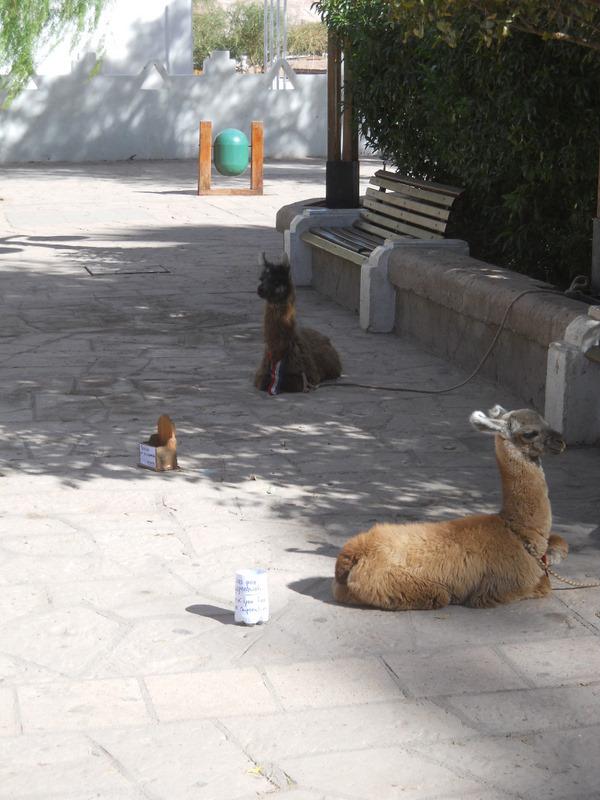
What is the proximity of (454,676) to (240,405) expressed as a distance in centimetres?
390

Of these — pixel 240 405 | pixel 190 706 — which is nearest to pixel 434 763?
pixel 190 706

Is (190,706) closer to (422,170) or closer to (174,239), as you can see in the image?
(422,170)

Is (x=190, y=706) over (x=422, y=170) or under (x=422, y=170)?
under

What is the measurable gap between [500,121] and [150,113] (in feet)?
71.1

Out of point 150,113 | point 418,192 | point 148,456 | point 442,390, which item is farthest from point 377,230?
point 150,113

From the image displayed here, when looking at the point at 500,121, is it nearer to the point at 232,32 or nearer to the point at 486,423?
the point at 486,423

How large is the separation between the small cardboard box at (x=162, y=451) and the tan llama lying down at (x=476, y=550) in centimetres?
193

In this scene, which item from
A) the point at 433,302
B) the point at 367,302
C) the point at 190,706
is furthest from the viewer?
the point at 367,302

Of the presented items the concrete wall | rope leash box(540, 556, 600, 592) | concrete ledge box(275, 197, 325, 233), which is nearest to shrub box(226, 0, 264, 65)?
the concrete wall

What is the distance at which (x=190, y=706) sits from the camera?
13.2 ft

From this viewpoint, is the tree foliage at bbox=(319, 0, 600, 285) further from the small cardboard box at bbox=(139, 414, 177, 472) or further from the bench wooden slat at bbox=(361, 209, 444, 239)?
the small cardboard box at bbox=(139, 414, 177, 472)

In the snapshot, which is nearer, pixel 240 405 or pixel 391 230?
pixel 240 405

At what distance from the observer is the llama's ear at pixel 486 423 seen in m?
4.64

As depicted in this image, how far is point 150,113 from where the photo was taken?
29.5 metres
